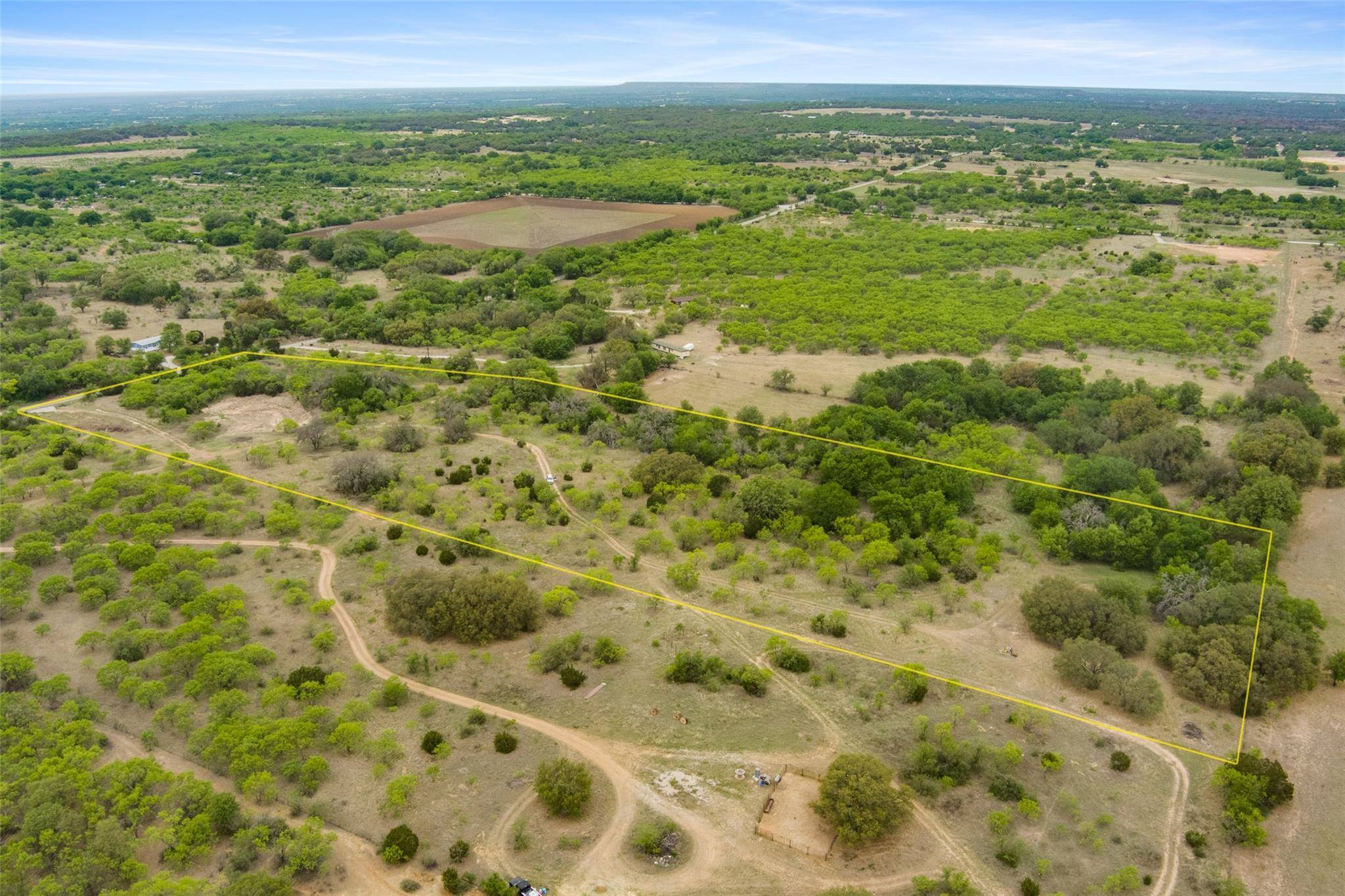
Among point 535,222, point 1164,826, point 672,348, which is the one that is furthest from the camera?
point 535,222

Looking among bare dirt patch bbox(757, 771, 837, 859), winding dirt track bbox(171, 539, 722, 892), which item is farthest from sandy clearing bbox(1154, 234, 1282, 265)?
winding dirt track bbox(171, 539, 722, 892)

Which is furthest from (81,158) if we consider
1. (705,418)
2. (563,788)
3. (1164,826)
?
(1164,826)

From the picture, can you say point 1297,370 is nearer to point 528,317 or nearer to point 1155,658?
point 1155,658

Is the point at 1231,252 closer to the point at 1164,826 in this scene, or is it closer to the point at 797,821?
the point at 1164,826

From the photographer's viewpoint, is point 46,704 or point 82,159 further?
point 82,159

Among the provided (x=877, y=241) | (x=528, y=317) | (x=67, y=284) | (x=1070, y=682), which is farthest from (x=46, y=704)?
(x=877, y=241)

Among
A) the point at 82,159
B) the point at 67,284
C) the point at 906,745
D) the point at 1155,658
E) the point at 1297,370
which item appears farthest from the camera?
the point at 82,159

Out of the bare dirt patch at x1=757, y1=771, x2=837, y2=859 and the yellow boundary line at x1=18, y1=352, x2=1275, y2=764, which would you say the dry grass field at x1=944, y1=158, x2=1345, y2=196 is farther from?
the bare dirt patch at x1=757, y1=771, x2=837, y2=859
